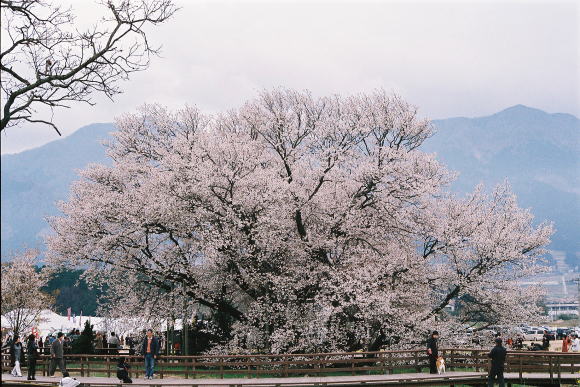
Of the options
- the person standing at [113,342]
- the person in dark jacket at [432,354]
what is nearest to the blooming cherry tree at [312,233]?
the person standing at [113,342]

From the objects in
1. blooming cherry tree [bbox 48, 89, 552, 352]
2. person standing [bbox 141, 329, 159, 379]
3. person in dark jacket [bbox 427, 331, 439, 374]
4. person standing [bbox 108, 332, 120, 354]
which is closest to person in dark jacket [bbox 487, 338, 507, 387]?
person in dark jacket [bbox 427, 331, 439, 374]

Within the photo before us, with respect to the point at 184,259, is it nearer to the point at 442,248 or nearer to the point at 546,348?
the point at 442,248

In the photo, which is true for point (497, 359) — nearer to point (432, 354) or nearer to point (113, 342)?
→ point (432, 354)

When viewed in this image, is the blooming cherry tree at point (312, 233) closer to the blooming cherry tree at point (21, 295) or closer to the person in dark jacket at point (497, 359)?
the person in dark jacket at point (497, 359)

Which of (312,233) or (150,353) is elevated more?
(312,233)

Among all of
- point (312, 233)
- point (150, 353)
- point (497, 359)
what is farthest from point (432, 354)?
point (312, 233)

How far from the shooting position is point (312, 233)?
1620 inches

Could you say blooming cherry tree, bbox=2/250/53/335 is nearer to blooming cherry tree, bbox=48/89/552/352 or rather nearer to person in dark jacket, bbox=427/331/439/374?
blooming cherry tree, bbox=48/89/552/352

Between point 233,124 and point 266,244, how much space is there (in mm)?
13878

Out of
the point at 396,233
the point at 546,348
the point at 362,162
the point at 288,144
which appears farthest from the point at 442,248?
the point at 546,348

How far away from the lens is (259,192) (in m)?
39.2

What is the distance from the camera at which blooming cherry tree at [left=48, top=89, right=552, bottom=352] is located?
128 feet

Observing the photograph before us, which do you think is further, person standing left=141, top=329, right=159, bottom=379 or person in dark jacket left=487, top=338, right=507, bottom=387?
person standing left=141, top=329, right=159, bottom=379

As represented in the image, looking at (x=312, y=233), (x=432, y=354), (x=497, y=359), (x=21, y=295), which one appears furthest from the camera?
(x=21, y=295)
